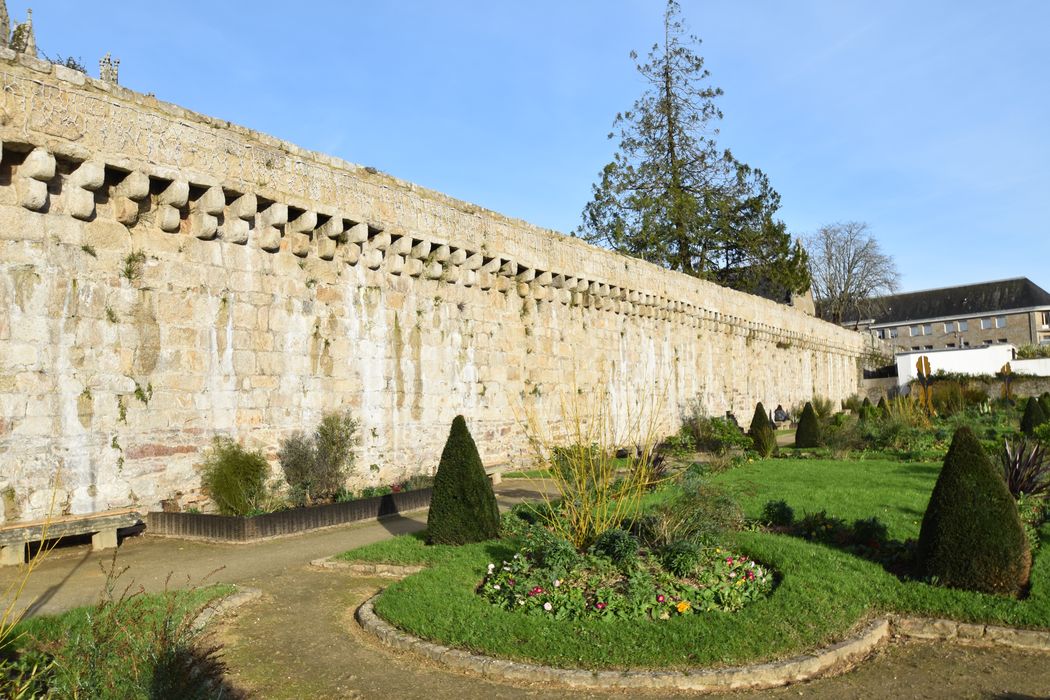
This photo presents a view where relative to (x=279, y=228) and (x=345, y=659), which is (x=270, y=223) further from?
(x=345, y=659)

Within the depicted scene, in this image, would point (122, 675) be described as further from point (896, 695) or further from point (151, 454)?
point (151, 454)

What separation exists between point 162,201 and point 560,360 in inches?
363

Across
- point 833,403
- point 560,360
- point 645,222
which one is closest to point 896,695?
point 560,360

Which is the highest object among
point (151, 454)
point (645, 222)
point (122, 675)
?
point (645, 222)

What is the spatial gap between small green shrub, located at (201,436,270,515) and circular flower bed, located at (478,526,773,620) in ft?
13.5

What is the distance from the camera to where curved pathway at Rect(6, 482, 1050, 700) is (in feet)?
15.2

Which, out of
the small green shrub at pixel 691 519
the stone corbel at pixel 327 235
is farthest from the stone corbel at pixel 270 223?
the small green shrub at pixel 691 519

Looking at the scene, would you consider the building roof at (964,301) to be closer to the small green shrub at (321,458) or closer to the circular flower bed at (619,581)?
the small green shrub at (321,458)

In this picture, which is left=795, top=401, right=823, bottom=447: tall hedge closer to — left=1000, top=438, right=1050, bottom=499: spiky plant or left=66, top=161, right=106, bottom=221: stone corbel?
left=1000, top=438, right=1050, bottom=499: spiky plant

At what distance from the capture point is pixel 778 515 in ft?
28.6

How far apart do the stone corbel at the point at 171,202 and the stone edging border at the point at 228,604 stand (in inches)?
185

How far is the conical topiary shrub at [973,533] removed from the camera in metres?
6.04

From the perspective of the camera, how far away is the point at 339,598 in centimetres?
659

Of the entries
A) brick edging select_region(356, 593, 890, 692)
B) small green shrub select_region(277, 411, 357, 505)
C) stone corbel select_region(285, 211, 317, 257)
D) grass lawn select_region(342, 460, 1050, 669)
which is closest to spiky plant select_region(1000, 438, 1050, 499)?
grass lawn select_region(342, 460, 1050, 669)
